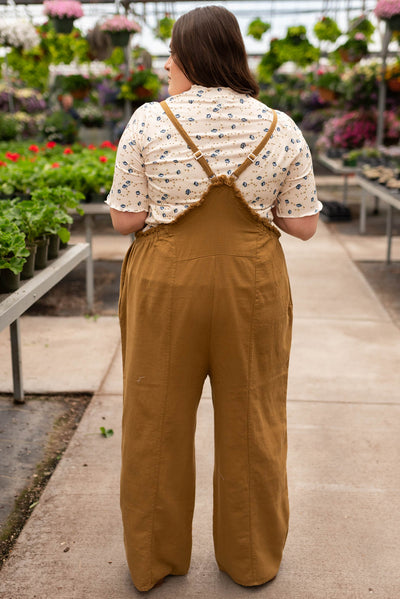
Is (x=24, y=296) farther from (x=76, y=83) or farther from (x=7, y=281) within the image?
(x=76, y=83)

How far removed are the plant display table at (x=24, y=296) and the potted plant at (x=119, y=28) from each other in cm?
429

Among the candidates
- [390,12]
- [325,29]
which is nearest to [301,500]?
[390,12]

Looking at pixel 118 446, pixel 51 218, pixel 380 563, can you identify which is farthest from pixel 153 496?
pixel 51 218

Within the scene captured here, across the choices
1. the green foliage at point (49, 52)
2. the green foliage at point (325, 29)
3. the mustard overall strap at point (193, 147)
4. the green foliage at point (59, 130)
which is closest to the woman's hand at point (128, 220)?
the mustard overall strap at point (193, 147)

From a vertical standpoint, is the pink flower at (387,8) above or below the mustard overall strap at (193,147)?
above

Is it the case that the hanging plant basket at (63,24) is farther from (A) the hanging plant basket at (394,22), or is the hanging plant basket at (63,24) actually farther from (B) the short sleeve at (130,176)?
(B) the short sleeve at (130,176)

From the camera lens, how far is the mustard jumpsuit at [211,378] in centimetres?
176

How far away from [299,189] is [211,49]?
0.42 meters

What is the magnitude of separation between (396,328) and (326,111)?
7862 millimetres

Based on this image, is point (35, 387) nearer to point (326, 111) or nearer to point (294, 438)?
point (294, 438)

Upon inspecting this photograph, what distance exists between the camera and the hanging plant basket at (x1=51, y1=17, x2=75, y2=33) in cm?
726

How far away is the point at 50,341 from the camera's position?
4328 millimetres

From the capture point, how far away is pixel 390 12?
22.8ft

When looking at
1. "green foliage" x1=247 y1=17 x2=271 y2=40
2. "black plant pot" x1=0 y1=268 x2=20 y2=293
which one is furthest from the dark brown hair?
"green foliage" x1=247 y1=17 x2=271 y2=40
